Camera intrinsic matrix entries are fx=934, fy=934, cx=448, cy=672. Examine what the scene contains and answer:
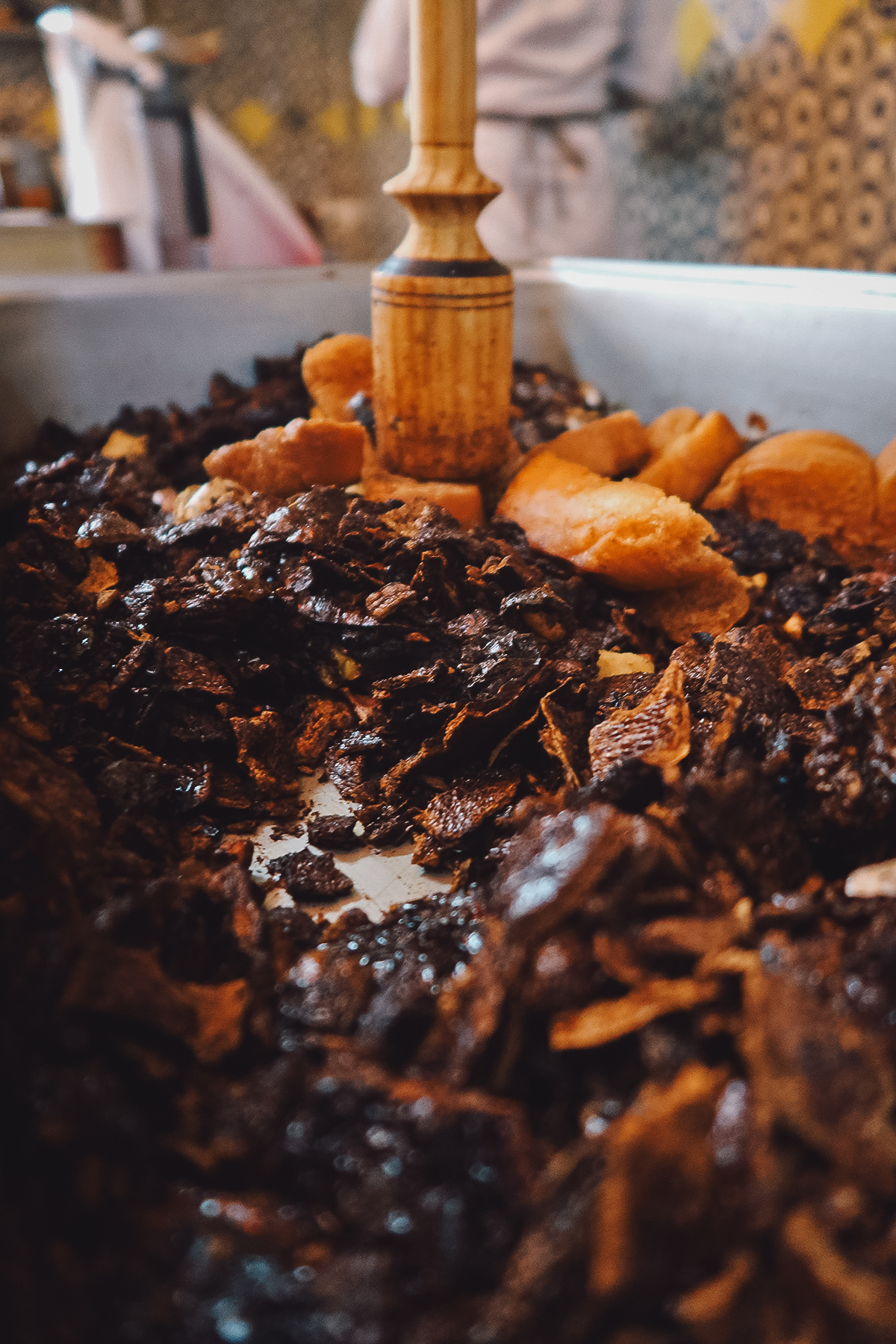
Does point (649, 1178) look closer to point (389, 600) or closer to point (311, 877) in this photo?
→ point (311, 877)

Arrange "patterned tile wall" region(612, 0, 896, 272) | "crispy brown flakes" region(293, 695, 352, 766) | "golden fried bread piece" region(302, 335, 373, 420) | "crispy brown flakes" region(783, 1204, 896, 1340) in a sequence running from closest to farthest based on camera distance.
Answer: "crispy brown flakes" region(783, 1204, 896, 1340) → "crispy brown flakes" region(293, 695, 352, 766) → "golden fried bread piece" region(302, 335, 373, 420) → "patterned tile wall" region(612, 0, 896, 272)

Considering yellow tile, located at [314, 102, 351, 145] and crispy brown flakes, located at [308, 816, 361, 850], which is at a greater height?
yellow tile, located at [314, 102, 351, 145]

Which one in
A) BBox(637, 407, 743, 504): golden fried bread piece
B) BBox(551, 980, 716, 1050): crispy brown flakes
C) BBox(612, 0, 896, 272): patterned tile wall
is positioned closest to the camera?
BBox(551, 980, 716, 1050): crispy brown flakes

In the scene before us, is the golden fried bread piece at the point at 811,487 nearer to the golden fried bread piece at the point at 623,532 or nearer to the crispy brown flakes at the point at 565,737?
the golden fried bread piece at the point at 623,532

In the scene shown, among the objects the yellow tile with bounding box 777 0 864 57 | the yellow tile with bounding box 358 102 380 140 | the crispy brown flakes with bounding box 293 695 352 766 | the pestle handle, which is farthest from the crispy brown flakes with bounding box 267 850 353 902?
the yellow tile with bounding box 358 102 380 140

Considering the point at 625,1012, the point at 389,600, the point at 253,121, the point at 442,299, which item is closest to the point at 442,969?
the point at 625,1012

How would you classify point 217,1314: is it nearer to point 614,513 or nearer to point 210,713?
point 210,713

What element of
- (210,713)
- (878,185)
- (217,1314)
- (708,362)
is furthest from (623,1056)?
(878,185)

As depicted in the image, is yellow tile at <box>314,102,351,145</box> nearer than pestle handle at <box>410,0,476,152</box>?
No

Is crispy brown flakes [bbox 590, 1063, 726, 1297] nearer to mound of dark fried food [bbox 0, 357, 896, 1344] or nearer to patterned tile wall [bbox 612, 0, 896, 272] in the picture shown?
mound of dark fried food [bbox 0, 357, 896, 1344]
